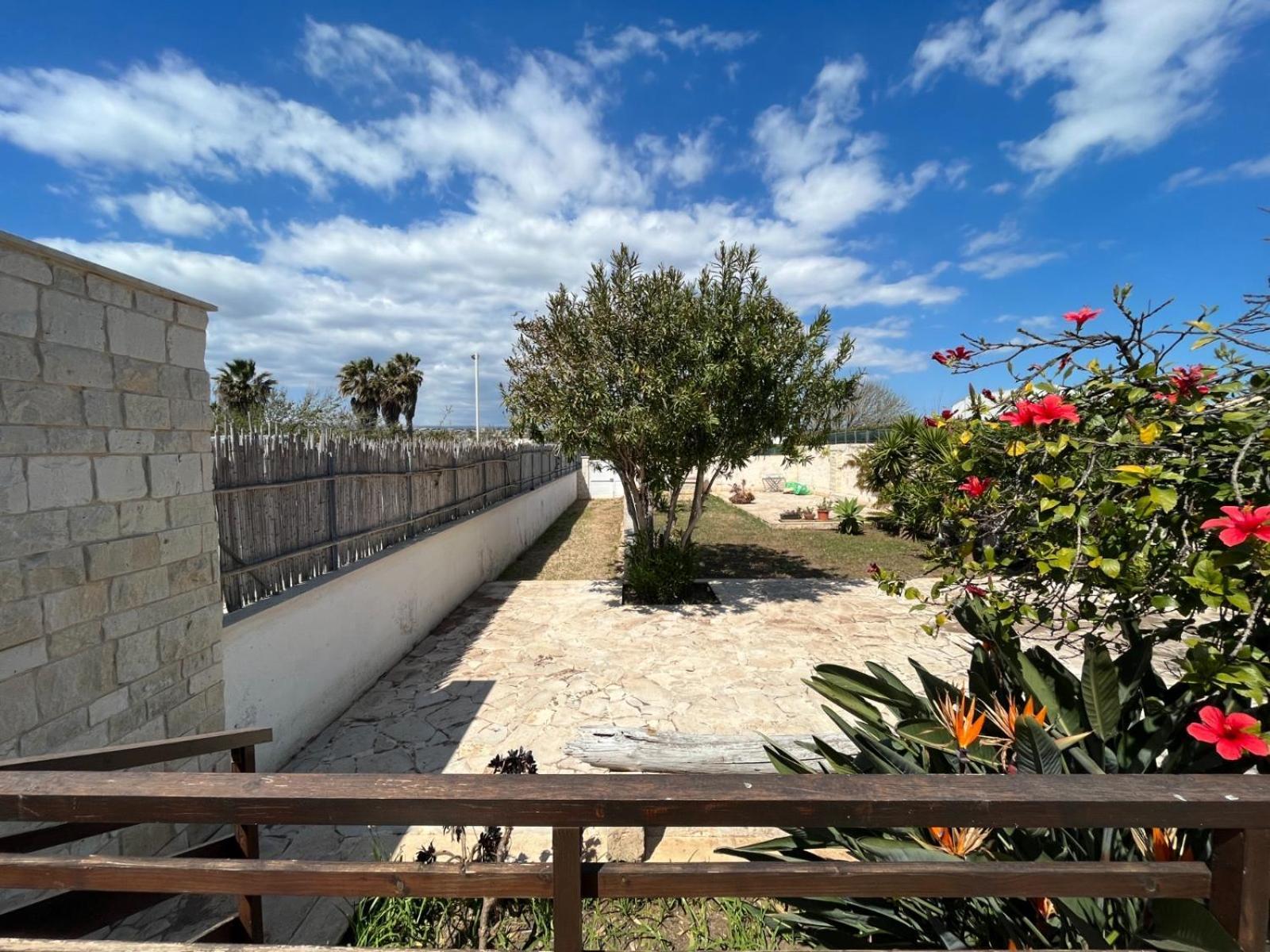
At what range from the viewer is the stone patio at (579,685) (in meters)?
2.94

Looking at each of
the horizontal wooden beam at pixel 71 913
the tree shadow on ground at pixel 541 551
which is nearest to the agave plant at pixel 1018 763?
the horizontal wooden beam at pixel 71 913

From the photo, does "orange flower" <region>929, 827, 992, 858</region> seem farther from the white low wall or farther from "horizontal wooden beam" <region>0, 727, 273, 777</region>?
the white low wall

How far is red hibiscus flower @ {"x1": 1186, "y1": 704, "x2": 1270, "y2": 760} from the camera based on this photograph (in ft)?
4.11

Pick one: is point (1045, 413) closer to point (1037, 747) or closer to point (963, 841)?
point (1037, 747)

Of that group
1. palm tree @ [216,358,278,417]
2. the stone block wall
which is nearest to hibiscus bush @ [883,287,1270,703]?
the stone block wall

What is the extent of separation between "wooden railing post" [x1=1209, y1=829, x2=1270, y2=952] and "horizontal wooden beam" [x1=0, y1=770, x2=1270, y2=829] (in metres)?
0.05

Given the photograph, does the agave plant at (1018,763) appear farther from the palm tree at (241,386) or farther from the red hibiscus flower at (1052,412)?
the palm tree at (241,386)

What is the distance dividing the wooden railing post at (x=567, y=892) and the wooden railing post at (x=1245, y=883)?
126 centimetres

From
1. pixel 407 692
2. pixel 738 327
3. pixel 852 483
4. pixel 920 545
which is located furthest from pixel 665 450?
pixel 852 483

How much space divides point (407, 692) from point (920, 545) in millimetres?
10439

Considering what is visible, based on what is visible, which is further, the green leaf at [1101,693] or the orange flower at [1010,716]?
the orange flower at [1010,716]

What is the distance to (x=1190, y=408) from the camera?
160 cm

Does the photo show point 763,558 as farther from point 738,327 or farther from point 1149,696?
point 1149,696

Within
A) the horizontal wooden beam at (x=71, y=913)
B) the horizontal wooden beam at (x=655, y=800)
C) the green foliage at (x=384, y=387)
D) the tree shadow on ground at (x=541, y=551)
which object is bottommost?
the tree shadow on ground at (x=541, y=551)
